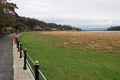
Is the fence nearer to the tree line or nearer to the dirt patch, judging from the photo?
the dirt patch

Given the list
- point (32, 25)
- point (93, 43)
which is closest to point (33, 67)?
point (93, 43)

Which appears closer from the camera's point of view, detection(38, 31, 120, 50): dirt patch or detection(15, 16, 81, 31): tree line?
detection(38, 31, 120, 50): dirt patch

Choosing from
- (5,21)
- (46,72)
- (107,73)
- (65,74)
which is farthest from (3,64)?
(5,21)

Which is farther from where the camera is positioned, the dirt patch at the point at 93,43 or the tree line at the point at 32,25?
→ the tree line at the point at 32,25

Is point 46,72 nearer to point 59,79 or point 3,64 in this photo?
point 59,79

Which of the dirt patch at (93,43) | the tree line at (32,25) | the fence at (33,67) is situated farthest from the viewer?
the tree line at (32,25)

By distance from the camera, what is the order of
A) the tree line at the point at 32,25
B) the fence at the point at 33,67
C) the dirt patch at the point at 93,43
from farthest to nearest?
1. the tree line at the point at 32,25
2. the dirt patch at the point at 93,43
3. the fence at the point at 33,67

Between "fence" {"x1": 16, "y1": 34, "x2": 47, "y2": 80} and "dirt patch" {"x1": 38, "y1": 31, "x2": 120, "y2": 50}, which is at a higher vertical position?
"fence" {"x1": 16, "y1": 34, "x2": 47, "y2": 80}

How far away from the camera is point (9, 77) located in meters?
13.1

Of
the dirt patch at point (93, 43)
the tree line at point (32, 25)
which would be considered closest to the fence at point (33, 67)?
the dirt patch at point (93, 43)

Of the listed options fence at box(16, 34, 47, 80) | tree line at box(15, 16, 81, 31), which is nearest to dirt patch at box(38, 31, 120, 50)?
fence at box(16, 34, 47, 80)

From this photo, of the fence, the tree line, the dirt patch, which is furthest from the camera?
the tree line

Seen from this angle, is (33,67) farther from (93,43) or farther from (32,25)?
(32,25)

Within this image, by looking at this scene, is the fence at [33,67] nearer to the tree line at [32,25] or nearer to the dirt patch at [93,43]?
the dirt patch at [93,43]
